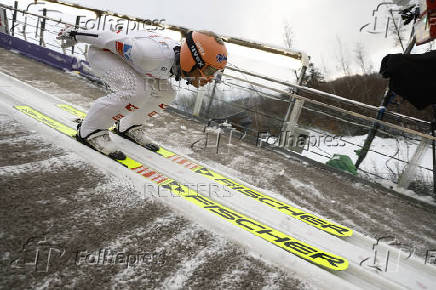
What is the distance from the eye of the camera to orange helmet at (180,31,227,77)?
9.30 ft

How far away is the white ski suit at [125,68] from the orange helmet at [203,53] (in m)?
0.27

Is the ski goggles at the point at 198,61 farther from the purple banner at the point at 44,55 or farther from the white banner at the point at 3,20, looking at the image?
the white banner at the point at 3,20

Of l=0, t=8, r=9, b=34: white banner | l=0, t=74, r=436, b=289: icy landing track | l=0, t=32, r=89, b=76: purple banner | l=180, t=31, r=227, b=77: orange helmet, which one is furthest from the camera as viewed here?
l=0, t=8, r=9, b=34: white banner

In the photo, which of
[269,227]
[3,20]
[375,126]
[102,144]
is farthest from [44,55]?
[375,126]

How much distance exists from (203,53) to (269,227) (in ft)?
5.98

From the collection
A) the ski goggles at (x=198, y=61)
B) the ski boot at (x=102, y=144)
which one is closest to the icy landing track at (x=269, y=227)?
the ski boot at (x=102, y=144)

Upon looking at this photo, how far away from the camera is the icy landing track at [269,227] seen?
2.09m

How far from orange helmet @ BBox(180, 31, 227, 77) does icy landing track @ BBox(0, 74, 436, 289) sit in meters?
1.22

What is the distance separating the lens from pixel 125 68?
3.18 meters

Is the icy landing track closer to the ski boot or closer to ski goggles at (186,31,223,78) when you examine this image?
the ski boot

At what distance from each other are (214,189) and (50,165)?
162 centimetres

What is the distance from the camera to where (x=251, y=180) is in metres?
3.56

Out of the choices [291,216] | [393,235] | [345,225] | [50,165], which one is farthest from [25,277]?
[393,235]

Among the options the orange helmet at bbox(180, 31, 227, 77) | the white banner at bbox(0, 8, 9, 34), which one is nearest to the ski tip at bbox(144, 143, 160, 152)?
the orange helmet at bbox(180, 31, 227, 77)
